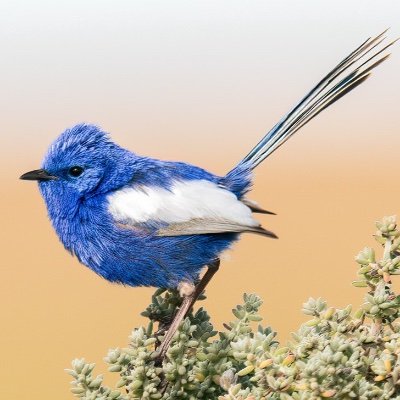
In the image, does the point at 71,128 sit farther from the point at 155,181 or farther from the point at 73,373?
the point at 73,373

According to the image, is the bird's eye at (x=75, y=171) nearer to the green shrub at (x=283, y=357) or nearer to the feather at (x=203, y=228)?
the feather at (x=203, y=228)

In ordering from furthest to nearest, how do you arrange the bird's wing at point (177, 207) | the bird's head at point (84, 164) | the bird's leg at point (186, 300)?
the bird's head at point (84, 164) < the bird's wing at point (177, 207) < the bird's leg at point (186, 300)

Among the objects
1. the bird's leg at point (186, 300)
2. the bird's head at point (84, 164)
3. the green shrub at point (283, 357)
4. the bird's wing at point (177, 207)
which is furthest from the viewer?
the bird's head at point (84, 164)

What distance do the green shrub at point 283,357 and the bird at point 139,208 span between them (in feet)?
0.91

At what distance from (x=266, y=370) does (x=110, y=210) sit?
1175 millimetres

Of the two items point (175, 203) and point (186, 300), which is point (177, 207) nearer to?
point (175, 203)

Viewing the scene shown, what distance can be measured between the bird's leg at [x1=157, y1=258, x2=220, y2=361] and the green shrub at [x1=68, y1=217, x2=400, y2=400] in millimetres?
47

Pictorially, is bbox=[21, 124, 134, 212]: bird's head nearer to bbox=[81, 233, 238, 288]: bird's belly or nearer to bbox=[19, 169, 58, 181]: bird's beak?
bbox=[19, 169, 58, 181]: bird's beak

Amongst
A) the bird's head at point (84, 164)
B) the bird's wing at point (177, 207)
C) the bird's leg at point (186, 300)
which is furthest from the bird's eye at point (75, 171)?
the bird's leg at point (186, 300)

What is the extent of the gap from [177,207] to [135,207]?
0.59ft

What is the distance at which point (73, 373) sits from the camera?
9.85 feet

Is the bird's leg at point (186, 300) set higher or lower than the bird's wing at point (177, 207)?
lower

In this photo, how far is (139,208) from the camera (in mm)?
3516

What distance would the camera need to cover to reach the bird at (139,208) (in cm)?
351
